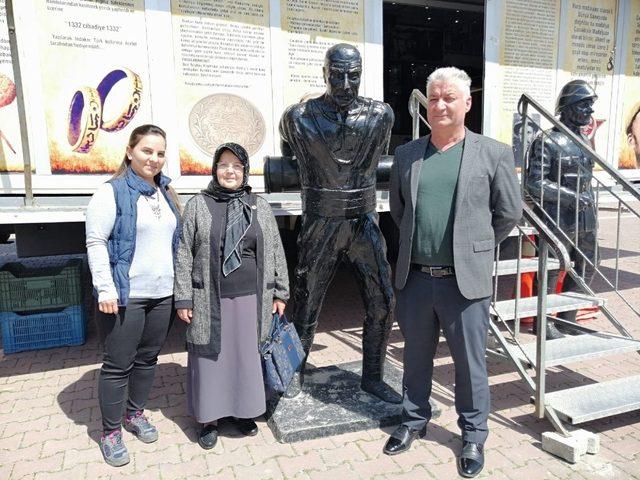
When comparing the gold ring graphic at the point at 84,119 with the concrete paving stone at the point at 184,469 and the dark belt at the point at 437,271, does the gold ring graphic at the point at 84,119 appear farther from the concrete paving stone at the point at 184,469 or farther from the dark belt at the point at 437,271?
the dark belt at the point at 437,271

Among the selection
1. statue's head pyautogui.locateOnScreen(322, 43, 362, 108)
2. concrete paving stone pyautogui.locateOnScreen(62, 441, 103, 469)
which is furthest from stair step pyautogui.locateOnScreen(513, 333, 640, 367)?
concrete paving stone pyautogui.locateOnScreen(62, 441, 103, 469)

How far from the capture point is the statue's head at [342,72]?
2.64 meters

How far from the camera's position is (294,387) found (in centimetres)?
312

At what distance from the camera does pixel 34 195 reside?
393 centimetres

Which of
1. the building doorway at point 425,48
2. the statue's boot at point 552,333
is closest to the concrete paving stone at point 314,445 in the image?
the statue's boot at point 552,333

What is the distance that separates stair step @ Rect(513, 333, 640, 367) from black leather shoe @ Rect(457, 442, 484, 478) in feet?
2.26

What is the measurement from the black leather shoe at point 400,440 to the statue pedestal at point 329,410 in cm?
21

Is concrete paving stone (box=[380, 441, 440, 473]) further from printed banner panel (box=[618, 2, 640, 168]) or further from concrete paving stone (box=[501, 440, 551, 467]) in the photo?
printed banner panel (box=[618, 2, 640, 168])

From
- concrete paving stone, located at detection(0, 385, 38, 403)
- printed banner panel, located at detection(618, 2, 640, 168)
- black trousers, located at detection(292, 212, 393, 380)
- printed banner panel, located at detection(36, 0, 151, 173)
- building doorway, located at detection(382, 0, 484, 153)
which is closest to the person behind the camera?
black trousers, located at detection(292, 212, 393, 380)

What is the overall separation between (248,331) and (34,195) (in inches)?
93.2

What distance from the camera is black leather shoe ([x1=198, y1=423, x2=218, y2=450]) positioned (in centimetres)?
275

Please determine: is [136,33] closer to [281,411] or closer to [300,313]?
[300,313]

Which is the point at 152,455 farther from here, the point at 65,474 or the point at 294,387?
the point at 294,387

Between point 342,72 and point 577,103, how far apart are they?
224cm
